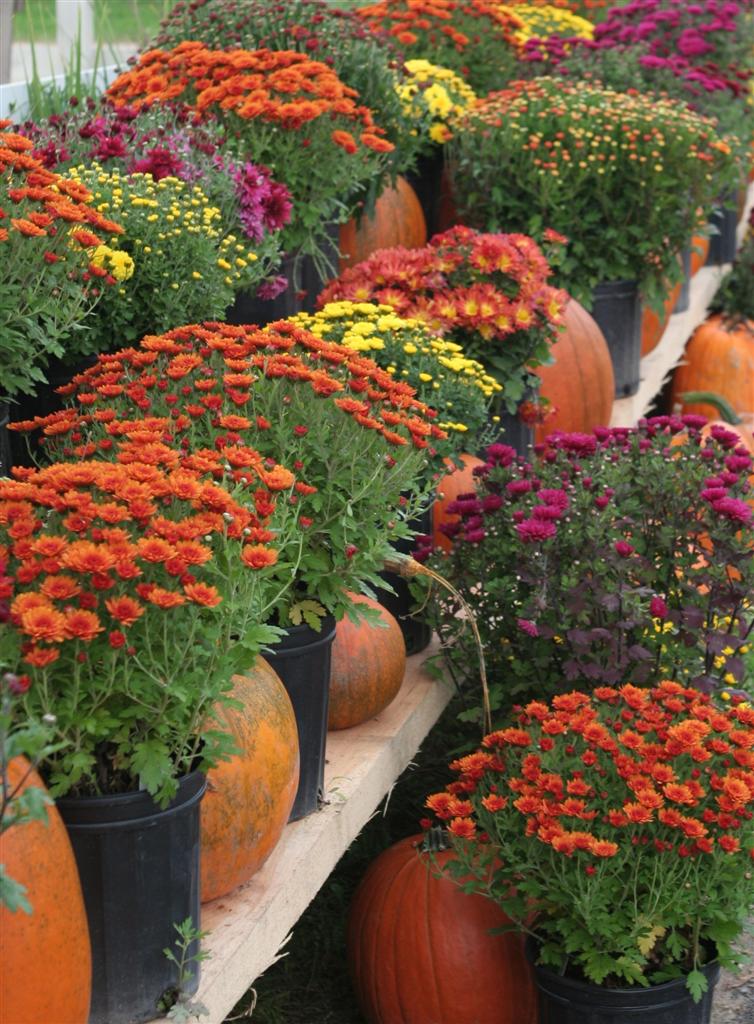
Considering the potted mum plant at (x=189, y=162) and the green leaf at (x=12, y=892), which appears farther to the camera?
the potted mum plant at (x=189, y=162)

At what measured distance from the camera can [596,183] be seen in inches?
190

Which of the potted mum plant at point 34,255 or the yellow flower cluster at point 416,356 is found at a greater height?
the potted mum plant at point 34,255

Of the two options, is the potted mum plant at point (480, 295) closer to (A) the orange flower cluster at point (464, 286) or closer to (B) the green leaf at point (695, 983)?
(A) the orange flower cluster at point (464, 286)

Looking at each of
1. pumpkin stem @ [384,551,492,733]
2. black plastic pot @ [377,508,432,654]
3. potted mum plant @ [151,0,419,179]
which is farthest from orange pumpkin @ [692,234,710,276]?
pumpkin stem @ [384,551,492,733]

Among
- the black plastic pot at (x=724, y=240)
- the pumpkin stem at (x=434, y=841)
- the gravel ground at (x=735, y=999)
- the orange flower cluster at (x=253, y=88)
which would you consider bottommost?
the gravel ground at (x=735, y=999)


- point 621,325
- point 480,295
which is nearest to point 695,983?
point 480,295

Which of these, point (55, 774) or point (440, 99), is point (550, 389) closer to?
point (440, 99)

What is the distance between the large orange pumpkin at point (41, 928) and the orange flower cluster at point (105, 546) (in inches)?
6.4

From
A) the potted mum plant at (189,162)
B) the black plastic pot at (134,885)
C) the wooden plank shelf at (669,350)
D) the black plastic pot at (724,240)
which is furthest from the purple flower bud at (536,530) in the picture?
the black plastic pot at (724,240)

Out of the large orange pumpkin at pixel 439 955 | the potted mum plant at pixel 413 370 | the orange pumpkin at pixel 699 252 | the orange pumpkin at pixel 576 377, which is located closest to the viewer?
the large orange pumpkin at pixel 439 955

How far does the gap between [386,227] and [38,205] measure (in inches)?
93.4

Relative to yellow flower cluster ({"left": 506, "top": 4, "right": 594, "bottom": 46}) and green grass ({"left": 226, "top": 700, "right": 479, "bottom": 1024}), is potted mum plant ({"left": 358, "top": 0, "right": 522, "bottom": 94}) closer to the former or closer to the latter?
yellow flower cluster ({"left": 506, "top": 4, "right": 594, "bottom": 46})

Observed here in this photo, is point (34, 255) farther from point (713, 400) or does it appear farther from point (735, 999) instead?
point (713, 400)

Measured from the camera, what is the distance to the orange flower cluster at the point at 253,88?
3.62 meters
